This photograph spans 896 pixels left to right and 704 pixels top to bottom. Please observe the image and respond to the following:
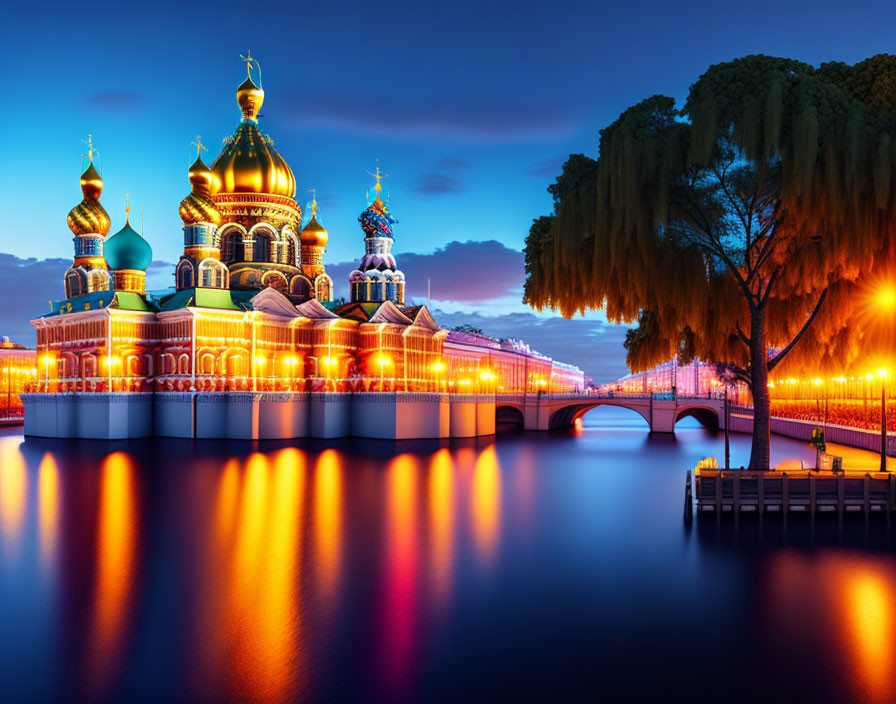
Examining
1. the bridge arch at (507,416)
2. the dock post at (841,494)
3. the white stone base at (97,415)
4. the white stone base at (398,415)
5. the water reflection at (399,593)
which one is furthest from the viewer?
the bridge arch at (507,416)

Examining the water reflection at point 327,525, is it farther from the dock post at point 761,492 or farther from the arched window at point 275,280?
the arched window at point 275,280

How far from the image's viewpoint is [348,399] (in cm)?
6084

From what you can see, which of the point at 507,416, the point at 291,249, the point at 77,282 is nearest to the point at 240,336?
the point at 291,249

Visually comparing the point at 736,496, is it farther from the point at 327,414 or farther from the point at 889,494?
the point at 327,414

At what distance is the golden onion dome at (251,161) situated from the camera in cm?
6650

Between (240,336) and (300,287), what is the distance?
12572mm

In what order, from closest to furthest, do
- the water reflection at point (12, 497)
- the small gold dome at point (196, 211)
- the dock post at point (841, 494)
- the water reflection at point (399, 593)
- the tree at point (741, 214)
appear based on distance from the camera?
the water reflection at point (399, 593) < the tree at point (741, 214) < the water reflection at point (12, 497) < the dock post at point (841, 494) < the small gold dome at point (196, 211)

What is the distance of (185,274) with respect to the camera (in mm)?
58031

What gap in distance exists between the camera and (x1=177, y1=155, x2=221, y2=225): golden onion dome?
59781mm

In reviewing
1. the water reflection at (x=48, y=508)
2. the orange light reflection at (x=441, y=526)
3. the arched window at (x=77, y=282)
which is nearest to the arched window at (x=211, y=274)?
the arched window at (x=77, y=282)

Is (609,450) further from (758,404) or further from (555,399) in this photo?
(758,404)

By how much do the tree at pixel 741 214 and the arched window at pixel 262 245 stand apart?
4504cm

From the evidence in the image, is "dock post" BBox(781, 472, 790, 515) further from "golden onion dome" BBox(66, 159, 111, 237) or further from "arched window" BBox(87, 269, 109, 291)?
"golden onion dome" BBox(66, 159, 111, 237)

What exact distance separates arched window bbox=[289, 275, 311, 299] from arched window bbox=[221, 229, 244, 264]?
5413mm
